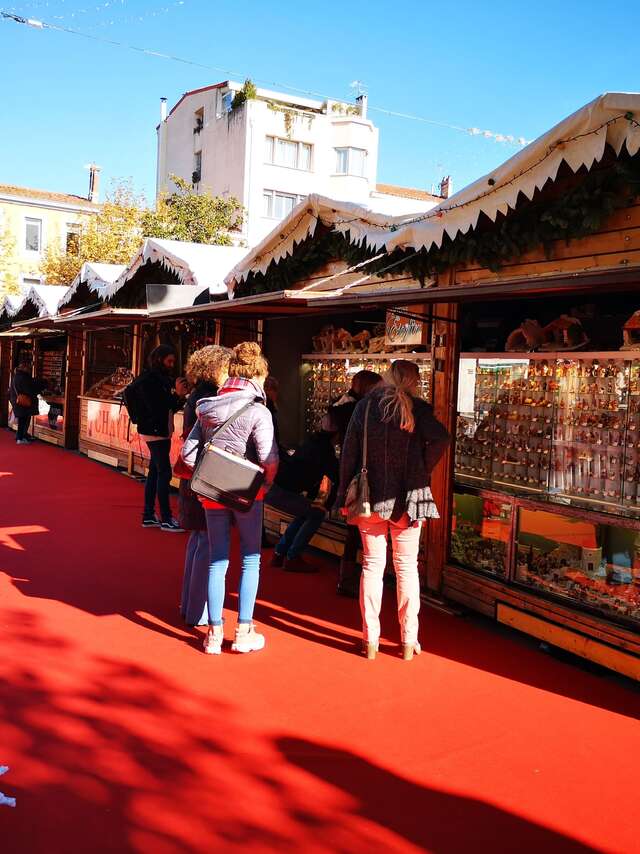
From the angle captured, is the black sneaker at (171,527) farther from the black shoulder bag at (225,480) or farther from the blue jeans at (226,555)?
the black shoulder bag at (225,480)

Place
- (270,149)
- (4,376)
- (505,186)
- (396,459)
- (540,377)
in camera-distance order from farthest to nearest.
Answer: (270,149) → (4,376) → (540,377) → (505,186) → (396,459)

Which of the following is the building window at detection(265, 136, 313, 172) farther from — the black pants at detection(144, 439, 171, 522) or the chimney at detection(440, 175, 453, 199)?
the black pants at detection(144, 439, 171, 522)

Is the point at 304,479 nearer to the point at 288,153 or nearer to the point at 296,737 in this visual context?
the point at 296,737

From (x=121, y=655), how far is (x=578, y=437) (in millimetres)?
3393

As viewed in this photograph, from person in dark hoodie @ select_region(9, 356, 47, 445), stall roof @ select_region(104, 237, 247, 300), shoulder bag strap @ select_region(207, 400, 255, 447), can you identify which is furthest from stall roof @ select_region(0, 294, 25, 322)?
shoulder bag strap @ select_region(207, 400, 255, 447)

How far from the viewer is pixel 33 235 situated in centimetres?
4203

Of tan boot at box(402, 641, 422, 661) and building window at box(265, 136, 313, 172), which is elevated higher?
building window at box(265, 136, 313, 172)

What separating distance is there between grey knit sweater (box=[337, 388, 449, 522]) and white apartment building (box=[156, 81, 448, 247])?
30106 millimetres

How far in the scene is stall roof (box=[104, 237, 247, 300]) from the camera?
1016 cm

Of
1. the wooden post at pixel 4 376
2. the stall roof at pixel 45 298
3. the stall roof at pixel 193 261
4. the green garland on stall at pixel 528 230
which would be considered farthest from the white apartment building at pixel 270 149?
the green garland on stall at pixel 528 230

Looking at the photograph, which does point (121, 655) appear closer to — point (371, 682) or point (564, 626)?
point (371, 682)

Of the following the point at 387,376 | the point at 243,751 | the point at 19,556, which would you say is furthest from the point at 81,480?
the point at 243,751

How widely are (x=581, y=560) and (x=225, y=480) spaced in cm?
247

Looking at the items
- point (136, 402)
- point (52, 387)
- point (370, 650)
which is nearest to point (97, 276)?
point (52, 387)
